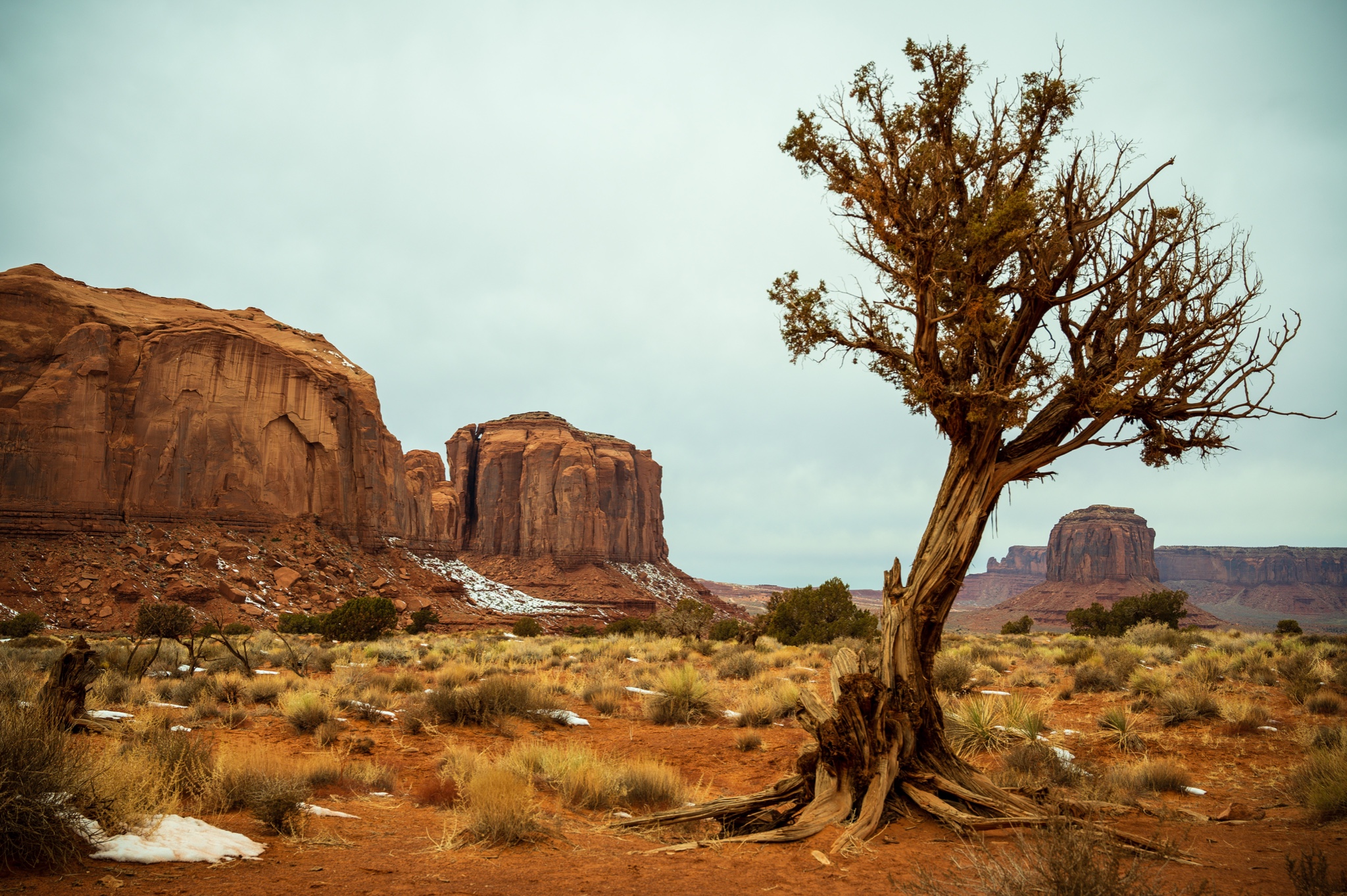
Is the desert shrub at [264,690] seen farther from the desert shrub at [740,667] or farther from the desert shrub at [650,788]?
the desert shrub at [740,667]

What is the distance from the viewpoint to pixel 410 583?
197 feet

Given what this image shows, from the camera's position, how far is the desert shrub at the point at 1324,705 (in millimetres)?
11078

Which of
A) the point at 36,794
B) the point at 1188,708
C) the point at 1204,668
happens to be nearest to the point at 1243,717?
the point at 1188,708

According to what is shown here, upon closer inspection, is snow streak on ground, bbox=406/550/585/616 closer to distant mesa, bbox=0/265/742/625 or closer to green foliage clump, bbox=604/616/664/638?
distant mesa, bbox=0/265/742/625

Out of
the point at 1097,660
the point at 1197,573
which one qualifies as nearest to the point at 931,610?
the point at 1097,660

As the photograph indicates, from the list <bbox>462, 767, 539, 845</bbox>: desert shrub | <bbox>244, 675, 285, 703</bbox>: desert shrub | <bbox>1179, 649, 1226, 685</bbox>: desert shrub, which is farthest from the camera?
<bbox>1179, 649, 1226, 685</bbox>: desert shrub

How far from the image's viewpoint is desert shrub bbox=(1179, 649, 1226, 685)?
13.7 metres

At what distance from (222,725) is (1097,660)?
1788 centimetres

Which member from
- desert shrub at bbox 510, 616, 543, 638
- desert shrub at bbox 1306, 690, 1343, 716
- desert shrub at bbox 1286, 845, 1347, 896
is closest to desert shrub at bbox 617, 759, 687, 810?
desert shrub at bbox 1286, 845, 1347, 896

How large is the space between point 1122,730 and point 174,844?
11.3 m

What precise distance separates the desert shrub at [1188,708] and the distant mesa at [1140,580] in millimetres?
103205

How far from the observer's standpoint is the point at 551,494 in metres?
102

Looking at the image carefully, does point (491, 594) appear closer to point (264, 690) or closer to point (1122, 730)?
point (264, 690)

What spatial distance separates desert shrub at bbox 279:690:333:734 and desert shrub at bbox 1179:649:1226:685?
14.4 metres
